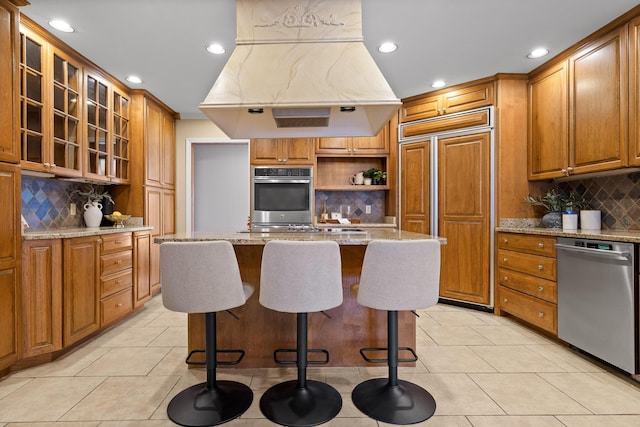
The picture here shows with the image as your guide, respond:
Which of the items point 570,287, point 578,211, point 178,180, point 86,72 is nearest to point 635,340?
point 570,287

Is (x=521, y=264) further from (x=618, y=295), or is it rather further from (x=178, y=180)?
(x=178, y=180)

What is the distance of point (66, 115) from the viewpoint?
282 centimetres

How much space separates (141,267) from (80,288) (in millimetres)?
982

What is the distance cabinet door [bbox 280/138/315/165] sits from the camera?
4316mm

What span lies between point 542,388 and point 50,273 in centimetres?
335

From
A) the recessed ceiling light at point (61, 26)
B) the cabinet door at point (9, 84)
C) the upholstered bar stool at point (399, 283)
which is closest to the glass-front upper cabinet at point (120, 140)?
the recessed ceiling light at point (61, 26)

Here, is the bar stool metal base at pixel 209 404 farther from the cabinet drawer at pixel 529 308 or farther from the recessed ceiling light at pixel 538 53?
the recessed ceiling light at pixel 538 53

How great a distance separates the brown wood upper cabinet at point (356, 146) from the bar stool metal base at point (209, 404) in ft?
10.2

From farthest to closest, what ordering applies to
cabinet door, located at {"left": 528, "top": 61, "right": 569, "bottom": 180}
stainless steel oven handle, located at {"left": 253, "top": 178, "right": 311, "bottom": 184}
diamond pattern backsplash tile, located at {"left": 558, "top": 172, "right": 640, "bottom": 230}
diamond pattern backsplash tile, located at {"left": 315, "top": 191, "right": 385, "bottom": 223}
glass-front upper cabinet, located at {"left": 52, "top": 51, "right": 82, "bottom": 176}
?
diamond pattern backsplash tile, located at {"left": 315, "top": 191, "right": 385, "bottom": 223}
stainless steel oven handle, located at {"left": 253, "top": 178, "right": 311, "bottom": 184}
cabinet door, located at {"left": 528, "top": 61, "right": 569, "bottom": 180}
glass-front upper cabinet, located at {"left": 52, "top": 51, "right": 82, "bottom": 176}
diamond pattern backsplash tile, located at {"left": 558, "top": 172, "right": 640, "bottom": 230}

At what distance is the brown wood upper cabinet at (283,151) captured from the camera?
4.30 m

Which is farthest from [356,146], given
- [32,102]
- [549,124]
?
[32,102]

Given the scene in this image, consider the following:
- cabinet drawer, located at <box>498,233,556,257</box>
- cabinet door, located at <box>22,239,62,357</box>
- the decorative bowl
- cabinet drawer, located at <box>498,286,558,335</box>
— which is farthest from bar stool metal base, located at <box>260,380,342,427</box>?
the decorative bowl

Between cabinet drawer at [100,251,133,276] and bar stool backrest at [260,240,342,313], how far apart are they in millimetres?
1959

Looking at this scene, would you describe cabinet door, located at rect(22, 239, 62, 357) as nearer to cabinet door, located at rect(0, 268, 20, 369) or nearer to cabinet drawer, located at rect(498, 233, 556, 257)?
cabinet door, located at rect(0, 268, 20, 369)
